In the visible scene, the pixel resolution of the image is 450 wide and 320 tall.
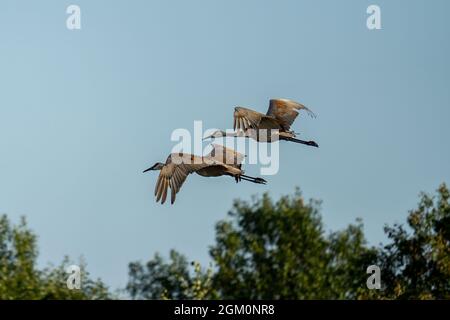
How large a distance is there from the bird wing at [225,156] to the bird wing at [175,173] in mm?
518

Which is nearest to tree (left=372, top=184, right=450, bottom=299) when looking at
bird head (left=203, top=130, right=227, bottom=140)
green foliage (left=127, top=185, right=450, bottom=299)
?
green foliage (left=127, top=185, right=450, bottom=299)

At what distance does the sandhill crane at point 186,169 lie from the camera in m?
35.9

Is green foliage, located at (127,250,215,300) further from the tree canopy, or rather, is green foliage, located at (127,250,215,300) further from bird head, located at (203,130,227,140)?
bird head, located at (203,130,227,140)

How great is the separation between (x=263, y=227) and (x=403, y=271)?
31.8ft

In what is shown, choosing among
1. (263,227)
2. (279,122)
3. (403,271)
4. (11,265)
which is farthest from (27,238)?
(279,122)

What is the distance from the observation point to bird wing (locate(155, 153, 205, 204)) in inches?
1411

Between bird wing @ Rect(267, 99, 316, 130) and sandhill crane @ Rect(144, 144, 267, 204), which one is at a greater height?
bird wing @ Rect(267, 99, 316, 130)

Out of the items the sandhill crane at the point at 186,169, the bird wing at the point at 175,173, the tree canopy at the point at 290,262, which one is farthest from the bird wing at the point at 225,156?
the tree canopy at the point at 290,262

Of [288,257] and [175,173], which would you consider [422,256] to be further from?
[175,173]

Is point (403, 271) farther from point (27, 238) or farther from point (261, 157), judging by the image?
point (261, 157)

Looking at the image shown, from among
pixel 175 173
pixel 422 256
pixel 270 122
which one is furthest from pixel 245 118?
pixel 422 256

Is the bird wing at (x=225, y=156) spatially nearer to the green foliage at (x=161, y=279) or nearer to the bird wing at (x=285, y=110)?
the bird wing at (x=285, y=110)

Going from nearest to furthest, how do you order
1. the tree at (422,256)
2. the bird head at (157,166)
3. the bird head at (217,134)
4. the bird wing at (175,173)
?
the bird wing at (175,173) < the bird head at (157,166) < the bird head at (217,134) < the tree at (422,256)

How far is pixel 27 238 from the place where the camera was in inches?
2795
